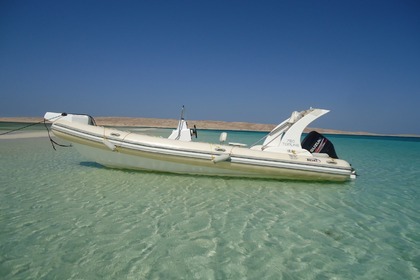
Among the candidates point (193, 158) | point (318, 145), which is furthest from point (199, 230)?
point (318, 145)

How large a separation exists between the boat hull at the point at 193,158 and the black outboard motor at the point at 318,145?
1.71 feet

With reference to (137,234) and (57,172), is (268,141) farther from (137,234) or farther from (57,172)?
(57,172)

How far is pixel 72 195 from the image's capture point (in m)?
5.25

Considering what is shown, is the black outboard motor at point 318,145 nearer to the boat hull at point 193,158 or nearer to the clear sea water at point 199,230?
the boat hull at point 193,158

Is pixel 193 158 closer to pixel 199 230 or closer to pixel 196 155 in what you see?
pixel 196 155

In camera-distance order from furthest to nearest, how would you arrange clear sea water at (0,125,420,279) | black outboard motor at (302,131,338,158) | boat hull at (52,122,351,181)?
black outboard motor at (302,131,338,158) < boat hull at (52,122,351,181) < clear sea water at (0,125,420,279)

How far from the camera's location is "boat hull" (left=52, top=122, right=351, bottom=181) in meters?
6.86

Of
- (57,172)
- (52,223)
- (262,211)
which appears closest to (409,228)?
(262,211)

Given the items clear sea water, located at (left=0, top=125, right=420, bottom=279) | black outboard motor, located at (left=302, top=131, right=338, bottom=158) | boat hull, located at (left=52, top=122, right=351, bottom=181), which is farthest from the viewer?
black outboard motor, located at (left=302, top=131, right=338, bottom=158)

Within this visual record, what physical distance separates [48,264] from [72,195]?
8.77 ft

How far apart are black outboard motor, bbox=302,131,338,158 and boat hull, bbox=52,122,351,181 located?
520 millimetres

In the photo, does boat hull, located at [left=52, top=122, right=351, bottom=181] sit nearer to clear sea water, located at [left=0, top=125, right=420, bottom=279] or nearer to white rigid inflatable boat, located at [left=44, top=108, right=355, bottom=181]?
white rigid inflatable boat, located at [left=44, top=108, right=355, bottom=181]

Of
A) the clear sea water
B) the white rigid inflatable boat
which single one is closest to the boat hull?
the white rigid inflatable boat

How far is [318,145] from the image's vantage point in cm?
793
